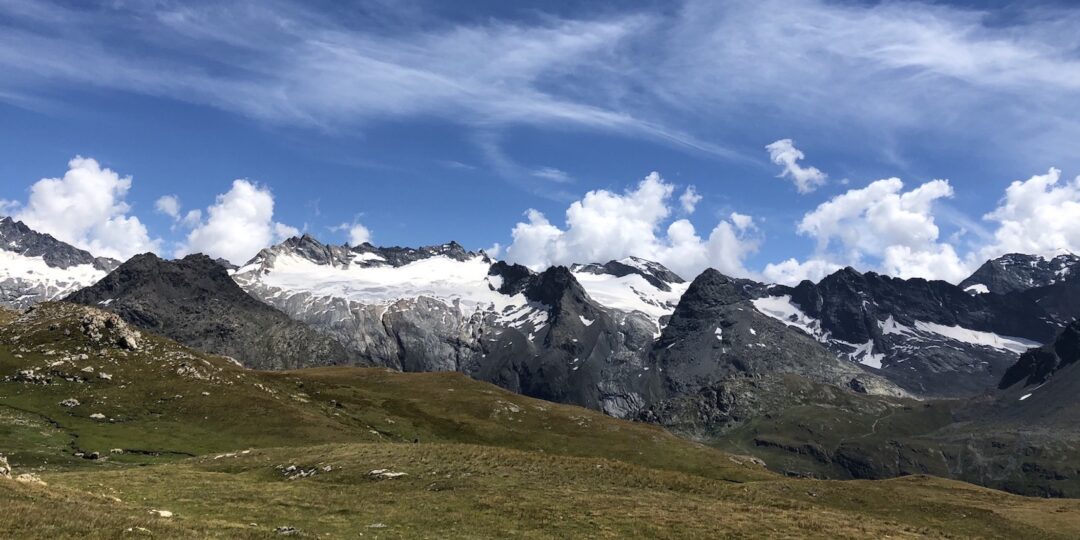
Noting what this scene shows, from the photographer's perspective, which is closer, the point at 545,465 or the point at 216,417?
the point at 545,465

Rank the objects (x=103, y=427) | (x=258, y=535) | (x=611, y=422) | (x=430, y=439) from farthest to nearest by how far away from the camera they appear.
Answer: (x=611, y=422) → (x=430, y=439) → (x=103, y=427) → (x=258, y=535)

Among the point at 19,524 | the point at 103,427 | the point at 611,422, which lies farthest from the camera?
the point at 611,422

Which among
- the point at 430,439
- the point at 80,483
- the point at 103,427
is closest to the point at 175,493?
the point at 80,483

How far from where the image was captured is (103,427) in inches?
3829

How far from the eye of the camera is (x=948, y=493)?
3337 inches

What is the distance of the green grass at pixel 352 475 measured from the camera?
142 ft

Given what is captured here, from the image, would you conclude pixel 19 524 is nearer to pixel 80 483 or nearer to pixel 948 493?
pixel 80 483

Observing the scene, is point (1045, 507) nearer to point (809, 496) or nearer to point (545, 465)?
point (809, 496)

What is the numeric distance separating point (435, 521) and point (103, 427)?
75.1 metres

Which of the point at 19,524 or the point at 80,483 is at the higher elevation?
the point at 19,524

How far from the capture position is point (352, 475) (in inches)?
2379

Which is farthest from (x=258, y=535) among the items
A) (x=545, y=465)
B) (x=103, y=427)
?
(x=103, y=427)

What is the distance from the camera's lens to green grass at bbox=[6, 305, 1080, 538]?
1708 inches

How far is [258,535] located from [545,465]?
32714mm
